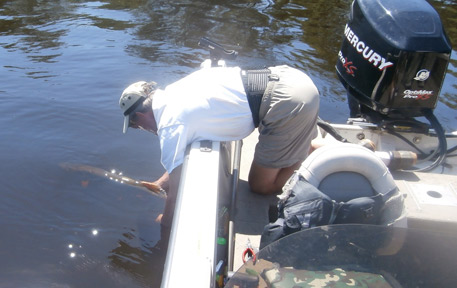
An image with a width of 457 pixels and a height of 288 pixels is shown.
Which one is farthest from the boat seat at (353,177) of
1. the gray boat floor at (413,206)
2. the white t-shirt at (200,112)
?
the white t-shirt at (200,112)

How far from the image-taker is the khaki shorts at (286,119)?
3.02 metres

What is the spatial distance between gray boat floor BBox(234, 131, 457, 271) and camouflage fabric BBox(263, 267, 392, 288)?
2.75ft

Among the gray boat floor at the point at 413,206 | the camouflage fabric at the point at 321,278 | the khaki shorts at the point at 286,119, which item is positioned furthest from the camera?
the khaki shorts at the point at 286,119

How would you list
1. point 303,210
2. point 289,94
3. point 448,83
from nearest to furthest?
1. point 303,210
2. point 289,94
3. point 448,83

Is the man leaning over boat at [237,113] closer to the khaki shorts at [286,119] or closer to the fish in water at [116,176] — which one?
the khaki shorts at [286,119]

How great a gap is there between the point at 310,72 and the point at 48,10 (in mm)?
6139

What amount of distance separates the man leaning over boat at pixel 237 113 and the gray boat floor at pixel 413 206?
0.18 meters

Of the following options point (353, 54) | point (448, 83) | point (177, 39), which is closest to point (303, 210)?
point (353, 54)

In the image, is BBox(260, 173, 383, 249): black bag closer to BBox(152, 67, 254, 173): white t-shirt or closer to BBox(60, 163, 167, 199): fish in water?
BBox(152, 67, 254, 173): white t-shirt

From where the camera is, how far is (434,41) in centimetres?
334

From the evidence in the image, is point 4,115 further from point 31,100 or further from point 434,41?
point 434,41

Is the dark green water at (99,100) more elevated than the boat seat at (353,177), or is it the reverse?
Result: the boat seat at (353,177)

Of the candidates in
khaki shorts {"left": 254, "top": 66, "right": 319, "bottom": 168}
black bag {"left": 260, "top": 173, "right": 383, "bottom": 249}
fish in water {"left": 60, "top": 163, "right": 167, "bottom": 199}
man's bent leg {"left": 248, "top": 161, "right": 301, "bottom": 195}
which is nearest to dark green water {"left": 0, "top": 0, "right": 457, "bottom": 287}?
fish in water {"left": 60, "top": 163, "right": 167, "bottom": 199}

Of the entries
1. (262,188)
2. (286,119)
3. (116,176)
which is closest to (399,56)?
(286,119)
